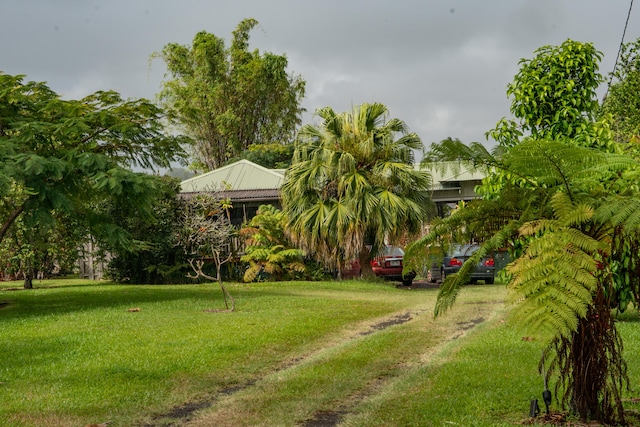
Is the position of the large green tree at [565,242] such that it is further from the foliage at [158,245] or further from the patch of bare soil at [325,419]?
the foliage at [158,245]

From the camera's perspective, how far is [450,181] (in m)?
32.2

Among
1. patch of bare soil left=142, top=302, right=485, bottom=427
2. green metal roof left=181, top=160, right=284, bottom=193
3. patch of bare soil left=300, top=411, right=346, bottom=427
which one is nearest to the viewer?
patch of bare soil left=300, top=411, right=346, bottom=427

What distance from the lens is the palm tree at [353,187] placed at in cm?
2503

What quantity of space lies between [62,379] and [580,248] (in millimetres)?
Result: 6468

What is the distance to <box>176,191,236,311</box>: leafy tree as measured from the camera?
28297 mm

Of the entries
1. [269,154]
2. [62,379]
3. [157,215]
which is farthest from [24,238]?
[269,154]

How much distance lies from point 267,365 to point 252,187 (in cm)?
2309

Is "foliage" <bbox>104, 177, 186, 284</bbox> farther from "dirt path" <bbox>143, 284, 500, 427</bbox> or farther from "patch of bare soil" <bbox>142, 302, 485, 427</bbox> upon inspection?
"patch of bare soil" <bbox>142, 302, 485, 427</bbox>

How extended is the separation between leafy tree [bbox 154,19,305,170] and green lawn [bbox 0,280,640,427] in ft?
110

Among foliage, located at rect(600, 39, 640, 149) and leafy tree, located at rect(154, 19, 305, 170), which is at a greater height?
leafy tree, located at rect(154, 19, 305, 170)

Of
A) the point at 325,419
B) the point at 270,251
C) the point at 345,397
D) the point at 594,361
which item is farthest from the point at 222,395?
the point at 270,251

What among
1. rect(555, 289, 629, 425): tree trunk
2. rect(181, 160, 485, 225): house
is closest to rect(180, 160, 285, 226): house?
rect(181, 160, 485, 225): house

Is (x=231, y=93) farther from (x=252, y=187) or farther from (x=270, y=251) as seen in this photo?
(x=270, y=251)

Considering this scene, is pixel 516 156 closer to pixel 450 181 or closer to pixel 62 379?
pixel 62 379
